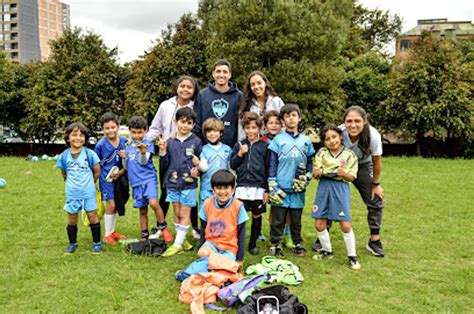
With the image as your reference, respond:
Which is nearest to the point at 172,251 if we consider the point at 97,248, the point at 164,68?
the point at 97,248

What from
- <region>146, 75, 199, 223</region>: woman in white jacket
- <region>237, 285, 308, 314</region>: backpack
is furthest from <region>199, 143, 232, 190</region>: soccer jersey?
<region>237, 285, 308, 314</region>: backpack

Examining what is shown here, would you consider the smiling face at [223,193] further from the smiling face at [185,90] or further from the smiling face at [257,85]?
the smiling face at [185,90]

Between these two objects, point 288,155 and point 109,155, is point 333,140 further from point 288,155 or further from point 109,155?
→ point 109,155

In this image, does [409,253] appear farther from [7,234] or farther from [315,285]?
[7,234]

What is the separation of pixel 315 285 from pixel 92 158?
9.57 feet

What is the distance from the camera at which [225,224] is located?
14.6 ft

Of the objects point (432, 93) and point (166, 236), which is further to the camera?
point (432, 93)

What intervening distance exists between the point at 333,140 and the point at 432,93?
14711 millimetres

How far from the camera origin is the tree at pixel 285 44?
16.1 metres

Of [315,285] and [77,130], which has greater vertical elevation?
[77,130]

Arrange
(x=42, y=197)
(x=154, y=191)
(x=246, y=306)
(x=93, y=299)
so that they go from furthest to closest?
(x=42, y=197), (x=154, y=191), (x=93, y=299), (x=246, y=306)

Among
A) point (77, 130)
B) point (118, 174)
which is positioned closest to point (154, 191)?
point (118, 174)

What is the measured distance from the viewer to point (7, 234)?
19.8 ft

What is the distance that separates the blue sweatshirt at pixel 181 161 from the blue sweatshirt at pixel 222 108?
38 centimetres
